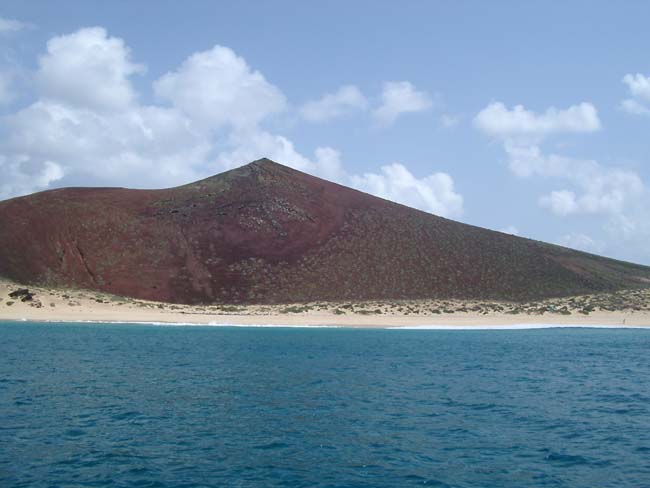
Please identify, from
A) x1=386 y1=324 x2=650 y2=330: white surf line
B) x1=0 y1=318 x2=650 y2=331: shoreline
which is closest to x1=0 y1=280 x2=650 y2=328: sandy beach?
x1=0 y1=318 x2=650 y2=331: shoreline

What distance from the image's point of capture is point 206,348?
1481 inches

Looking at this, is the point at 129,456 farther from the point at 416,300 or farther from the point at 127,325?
the point at 416,300

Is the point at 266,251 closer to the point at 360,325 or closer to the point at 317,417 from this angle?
the point at 360,325

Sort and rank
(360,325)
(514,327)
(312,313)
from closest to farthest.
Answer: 1. (360,325)
2. (514,327)
3. (312,313)

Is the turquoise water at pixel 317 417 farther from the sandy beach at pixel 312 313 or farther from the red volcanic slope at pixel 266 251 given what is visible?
the red volcanic slope at pixel 266 251

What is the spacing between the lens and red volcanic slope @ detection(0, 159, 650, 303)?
7444 centimetres

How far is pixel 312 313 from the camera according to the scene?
64688mm

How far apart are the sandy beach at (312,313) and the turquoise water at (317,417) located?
21.9m

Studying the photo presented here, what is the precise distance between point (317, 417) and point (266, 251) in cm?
6461

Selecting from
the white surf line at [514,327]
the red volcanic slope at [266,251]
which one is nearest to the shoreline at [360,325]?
the white surf line at [514,327]

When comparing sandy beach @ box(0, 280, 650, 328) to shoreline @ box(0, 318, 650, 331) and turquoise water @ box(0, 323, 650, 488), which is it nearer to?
shoreline @ box(0, 318, 650, 331)

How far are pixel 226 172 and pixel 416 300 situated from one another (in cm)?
4480

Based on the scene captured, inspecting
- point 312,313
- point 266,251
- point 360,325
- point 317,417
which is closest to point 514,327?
point 360,325

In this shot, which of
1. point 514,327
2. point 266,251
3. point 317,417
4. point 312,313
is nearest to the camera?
point 317,417
